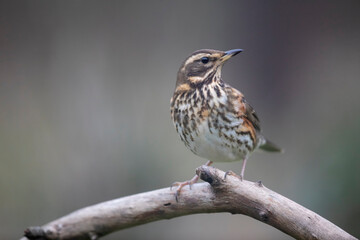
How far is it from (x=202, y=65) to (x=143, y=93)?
184 centimetres

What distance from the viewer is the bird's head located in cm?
274

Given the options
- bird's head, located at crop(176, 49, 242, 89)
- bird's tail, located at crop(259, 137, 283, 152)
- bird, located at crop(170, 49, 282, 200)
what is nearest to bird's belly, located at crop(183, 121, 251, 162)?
bird, located at crop(170, 49, 282, 200)

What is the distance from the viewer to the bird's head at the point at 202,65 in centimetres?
274

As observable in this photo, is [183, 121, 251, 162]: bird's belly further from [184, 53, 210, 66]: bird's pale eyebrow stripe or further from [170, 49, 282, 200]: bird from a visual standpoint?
[184, 53, 210, 66]: bird's pale eyebrow stripe

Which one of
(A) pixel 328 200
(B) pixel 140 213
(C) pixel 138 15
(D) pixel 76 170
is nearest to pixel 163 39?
(C) pixel 138 15

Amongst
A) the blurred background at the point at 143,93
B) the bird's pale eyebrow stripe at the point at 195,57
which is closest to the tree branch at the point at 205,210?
the bird's pale eyebrow stripe at the point at 195,57

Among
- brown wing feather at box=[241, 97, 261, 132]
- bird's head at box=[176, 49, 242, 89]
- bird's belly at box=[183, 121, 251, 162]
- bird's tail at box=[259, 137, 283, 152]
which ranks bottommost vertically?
bird's tail at box=[259, 137, 283, 152]

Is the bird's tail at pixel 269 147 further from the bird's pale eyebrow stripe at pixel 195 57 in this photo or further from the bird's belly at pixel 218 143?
the bird's pale eyebrow stripe at pixel 195 57

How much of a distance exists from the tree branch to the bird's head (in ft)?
2.32

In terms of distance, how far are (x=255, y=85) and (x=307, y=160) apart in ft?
2.98

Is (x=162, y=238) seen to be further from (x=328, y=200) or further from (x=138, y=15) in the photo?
(x=138, y=15)

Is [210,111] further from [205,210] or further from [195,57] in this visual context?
[205,210]

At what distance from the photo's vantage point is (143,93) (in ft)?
14.9

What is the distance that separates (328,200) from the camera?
3910 millimetres
